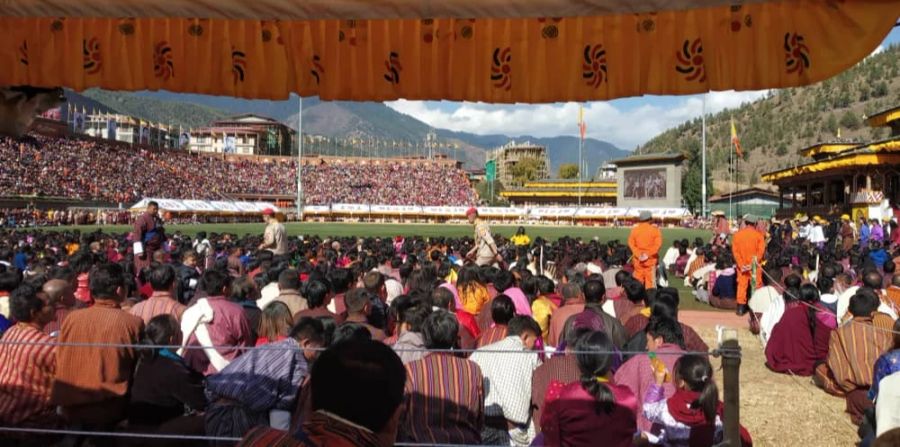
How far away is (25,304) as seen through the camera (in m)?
4.80

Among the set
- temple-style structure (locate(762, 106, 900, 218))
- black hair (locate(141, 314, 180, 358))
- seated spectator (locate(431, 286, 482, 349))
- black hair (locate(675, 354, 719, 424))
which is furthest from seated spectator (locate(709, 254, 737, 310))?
temple-style structure (locate(762, 106, 900, 218))

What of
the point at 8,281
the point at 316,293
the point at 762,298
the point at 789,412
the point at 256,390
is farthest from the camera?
the point at 762,298

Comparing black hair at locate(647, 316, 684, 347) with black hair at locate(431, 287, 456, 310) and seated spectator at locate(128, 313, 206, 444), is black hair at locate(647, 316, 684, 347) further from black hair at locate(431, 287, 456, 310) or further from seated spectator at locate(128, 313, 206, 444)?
seated spectator at locate(128, 313, 206, 444)

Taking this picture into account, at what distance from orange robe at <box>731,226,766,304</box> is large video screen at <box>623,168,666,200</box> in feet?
208

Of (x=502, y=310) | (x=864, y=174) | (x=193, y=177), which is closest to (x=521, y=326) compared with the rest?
(x=502, y=310)

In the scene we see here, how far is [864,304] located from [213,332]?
5841 mm

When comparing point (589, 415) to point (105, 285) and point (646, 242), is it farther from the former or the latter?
point (646, 242)

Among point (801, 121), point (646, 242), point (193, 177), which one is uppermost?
point (801, 121)

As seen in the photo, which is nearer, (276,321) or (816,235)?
(276,321)

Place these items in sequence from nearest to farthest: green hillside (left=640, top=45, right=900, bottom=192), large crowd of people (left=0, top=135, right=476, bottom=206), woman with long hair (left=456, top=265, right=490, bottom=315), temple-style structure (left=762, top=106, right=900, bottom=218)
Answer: woman with long hair (left=456, top=265, right=490, bottom=315) → temple-style structure (left=762, top=106, right=900, bottom=218) → large crowd of people (left=0, top=135, right=476, bottom=206) → green hillside (left=640, top=45, right=900, bottom=192)

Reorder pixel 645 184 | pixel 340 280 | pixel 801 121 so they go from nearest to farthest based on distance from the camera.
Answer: pixel 340 280, pixel 645 184, pixel 801 121

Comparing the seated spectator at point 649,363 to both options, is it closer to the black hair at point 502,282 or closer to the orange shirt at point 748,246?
the black hair at point 502,282

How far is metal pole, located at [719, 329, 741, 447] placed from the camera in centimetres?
320

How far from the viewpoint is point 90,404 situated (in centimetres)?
439
